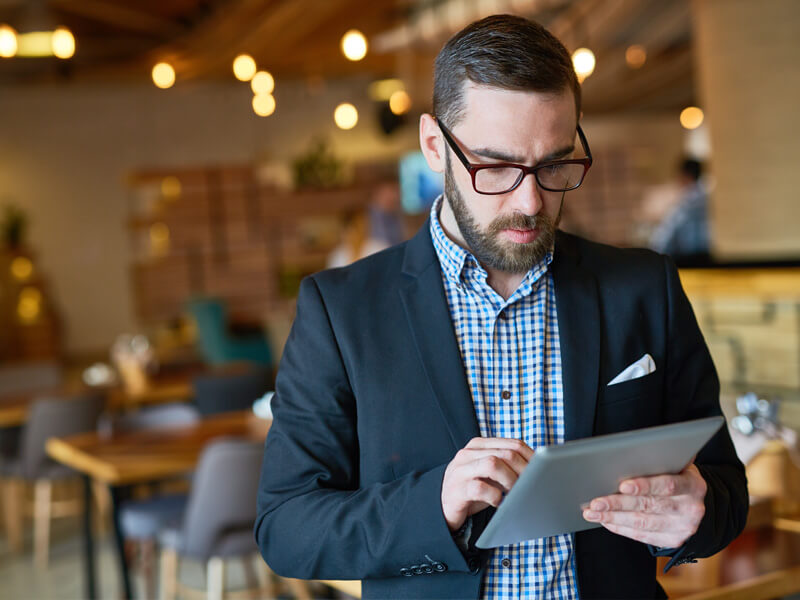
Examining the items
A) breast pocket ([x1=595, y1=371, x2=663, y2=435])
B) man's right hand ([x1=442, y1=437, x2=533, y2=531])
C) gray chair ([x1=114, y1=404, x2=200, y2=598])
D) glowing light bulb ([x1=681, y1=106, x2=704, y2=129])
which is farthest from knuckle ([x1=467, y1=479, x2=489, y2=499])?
glowing light bulb ([x1=681, y1=106, x2=704, y2=129])

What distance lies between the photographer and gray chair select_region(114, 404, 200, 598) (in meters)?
4.19

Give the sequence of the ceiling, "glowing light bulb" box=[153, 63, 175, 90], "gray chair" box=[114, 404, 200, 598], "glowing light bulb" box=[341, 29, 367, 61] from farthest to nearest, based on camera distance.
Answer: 1. the ceiling
2. "glowing light bulb" box=[153, 63, 175, 90]
3. "glowing light bulb" box=[341, 29, 367, 61]
4. "gray chair" box=[114, 404, 200, 598]

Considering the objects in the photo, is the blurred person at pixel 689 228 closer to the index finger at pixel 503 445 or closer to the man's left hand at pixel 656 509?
the man's left hand at pixel 656 509

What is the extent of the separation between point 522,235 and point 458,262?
15 cm

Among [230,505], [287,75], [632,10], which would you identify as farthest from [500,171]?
[287,75]

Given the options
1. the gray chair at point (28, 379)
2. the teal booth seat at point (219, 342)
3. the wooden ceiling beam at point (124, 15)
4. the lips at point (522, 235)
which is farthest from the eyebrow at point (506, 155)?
the wooden ceiling beam at point (124, 15)

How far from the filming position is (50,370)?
711cm

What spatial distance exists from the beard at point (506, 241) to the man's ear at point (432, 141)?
53 millimetres

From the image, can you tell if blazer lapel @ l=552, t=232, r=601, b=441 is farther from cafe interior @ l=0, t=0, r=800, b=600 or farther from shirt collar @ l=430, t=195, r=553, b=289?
cafe interior @ l=0, t=0, r=800, b=600

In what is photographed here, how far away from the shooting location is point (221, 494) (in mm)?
3684

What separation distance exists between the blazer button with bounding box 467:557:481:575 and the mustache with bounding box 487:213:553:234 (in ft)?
1.68

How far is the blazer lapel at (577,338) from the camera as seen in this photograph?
1.53 m

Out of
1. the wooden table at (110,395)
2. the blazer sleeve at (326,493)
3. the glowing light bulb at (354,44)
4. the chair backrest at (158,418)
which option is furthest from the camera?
the glowing light bulb at (354,44)

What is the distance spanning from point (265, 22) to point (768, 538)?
730cm
